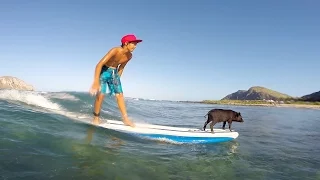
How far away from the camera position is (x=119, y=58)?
8.14 m

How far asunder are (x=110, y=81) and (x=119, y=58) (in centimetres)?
90

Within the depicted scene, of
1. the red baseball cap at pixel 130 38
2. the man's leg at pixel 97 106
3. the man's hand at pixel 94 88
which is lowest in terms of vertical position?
the man's leg at pixel 97 106

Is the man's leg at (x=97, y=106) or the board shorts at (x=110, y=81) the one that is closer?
the board shorts at (x=110, y=81)

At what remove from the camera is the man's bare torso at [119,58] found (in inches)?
311

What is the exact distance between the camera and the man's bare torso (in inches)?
311

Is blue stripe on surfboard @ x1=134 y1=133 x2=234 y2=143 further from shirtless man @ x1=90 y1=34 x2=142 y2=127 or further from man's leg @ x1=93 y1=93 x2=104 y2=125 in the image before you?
man's leg @ x1=93 y1=93 x2=104 y2=125

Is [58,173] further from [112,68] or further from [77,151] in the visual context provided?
[112,68]

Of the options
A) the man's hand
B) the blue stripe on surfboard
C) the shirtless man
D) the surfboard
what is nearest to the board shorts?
the shirtless man

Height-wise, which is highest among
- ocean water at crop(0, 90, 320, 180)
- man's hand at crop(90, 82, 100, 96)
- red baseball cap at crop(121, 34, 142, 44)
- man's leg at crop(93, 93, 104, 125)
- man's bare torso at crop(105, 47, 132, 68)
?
red baseball cap at crop(121, 34, 142, 44)

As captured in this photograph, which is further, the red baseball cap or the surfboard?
the surfboard

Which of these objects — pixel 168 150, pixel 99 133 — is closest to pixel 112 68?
pixel 99 133

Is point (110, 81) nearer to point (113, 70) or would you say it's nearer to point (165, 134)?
point (113, 70)

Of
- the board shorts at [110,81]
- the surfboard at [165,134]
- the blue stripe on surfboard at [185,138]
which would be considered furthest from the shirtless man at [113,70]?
the blue stripe on surfboard at [185,138]

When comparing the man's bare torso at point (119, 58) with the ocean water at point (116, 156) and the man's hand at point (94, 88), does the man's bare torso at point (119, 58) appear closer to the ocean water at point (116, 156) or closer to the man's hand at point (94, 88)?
the man's hand at point (94, 88)
